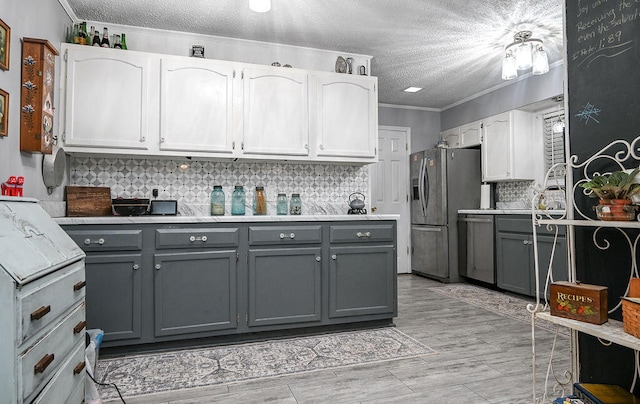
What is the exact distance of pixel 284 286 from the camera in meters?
2.92

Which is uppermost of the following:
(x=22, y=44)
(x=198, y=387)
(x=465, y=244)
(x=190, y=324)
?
(x=22, y=44)

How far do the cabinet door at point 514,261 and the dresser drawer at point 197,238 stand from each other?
10.2 ft

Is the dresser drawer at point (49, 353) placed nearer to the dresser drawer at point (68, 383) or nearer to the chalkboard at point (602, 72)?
the dresser drawer at point (68, 383)

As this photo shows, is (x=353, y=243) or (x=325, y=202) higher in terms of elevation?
(x=325, y=202)

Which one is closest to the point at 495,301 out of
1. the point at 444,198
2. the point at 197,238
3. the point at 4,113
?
the point at 444,198

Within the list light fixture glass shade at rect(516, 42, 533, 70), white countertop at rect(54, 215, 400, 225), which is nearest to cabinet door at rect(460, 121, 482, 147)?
light fixture glass shade at rect(516, 42, 533, 70)

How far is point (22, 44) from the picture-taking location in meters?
2.17

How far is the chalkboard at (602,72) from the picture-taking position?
60.1 inches

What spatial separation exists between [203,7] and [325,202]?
1928 millimetres

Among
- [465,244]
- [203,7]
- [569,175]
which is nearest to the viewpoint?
[569,175]

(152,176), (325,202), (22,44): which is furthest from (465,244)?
(22,44)

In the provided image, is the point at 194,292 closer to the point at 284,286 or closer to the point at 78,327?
the point at 284,286

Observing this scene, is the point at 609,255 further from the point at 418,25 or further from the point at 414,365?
the point at 418,25

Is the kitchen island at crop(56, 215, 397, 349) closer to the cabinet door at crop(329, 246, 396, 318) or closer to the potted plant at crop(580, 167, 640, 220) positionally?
the cabinet door at crop(329, 246, 396, 318)
